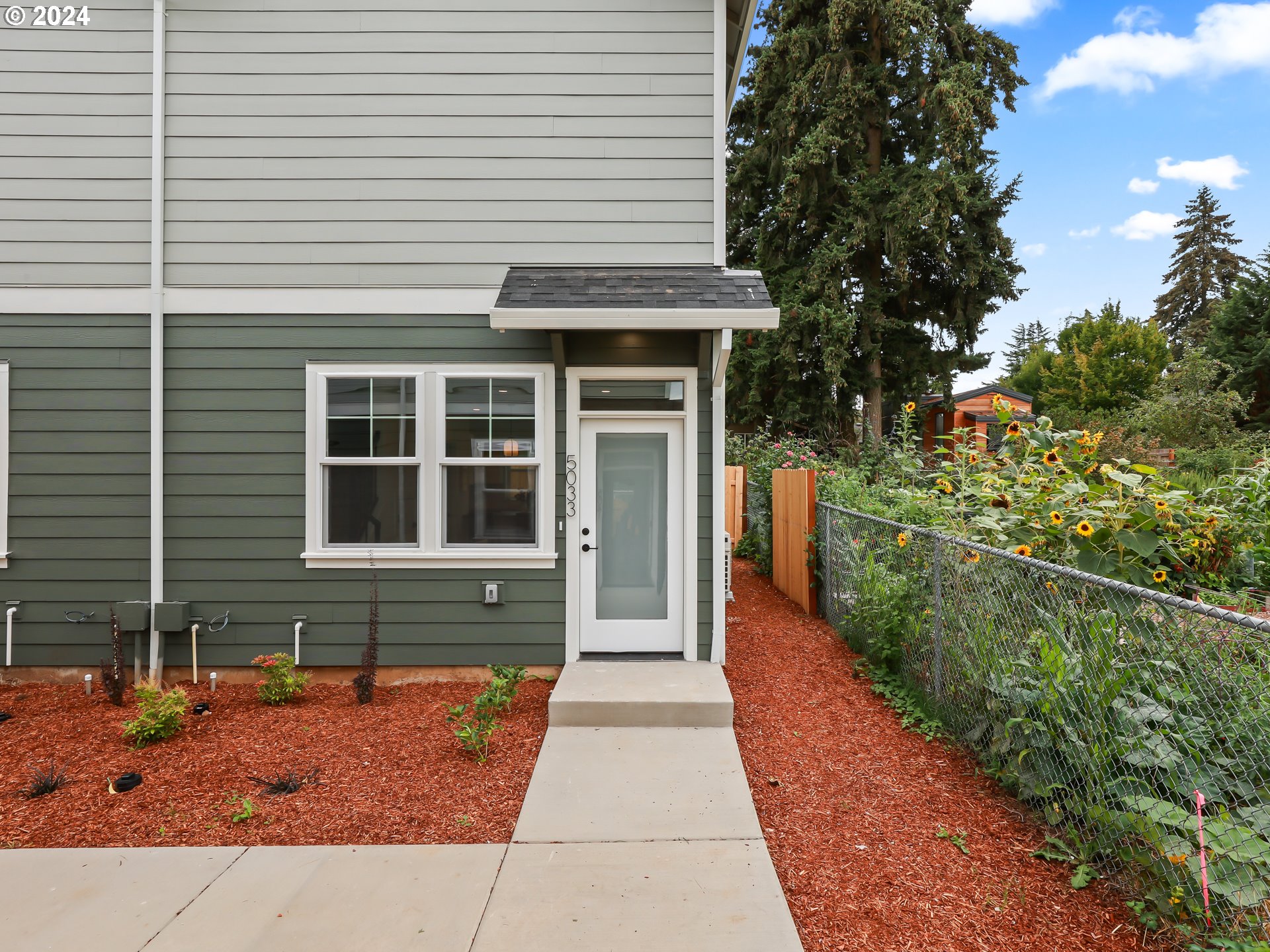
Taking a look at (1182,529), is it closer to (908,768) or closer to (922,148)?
(908,768)

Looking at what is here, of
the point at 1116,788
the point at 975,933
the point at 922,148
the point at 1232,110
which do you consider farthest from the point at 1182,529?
the point at 1232,110

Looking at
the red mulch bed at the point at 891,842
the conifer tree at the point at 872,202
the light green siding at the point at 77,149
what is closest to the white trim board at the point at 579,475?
the red mulch bed at the point at 891,842

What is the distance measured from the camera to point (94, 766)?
12.1 ft

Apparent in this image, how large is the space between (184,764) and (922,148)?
53.8ft

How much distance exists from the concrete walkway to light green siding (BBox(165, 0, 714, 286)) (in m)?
3.68

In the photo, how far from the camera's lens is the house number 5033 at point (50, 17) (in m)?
4.88

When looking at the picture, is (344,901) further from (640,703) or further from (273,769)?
(640,703)

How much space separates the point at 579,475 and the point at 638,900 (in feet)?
9.78

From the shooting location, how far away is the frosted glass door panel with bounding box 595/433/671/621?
5.07 meters

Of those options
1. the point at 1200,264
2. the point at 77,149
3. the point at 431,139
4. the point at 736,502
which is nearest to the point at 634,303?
the point at 431,139

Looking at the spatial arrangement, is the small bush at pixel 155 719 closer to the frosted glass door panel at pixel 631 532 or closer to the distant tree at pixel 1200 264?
the frosted glass door panel at pixel 631 532

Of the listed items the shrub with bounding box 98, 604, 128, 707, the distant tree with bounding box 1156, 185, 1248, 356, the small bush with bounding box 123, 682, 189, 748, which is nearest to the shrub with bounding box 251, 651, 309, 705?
the small bush with bounding box 123, 682, 189, 748

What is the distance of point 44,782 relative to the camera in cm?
344

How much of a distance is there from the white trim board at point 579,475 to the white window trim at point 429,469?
0.40 feet
